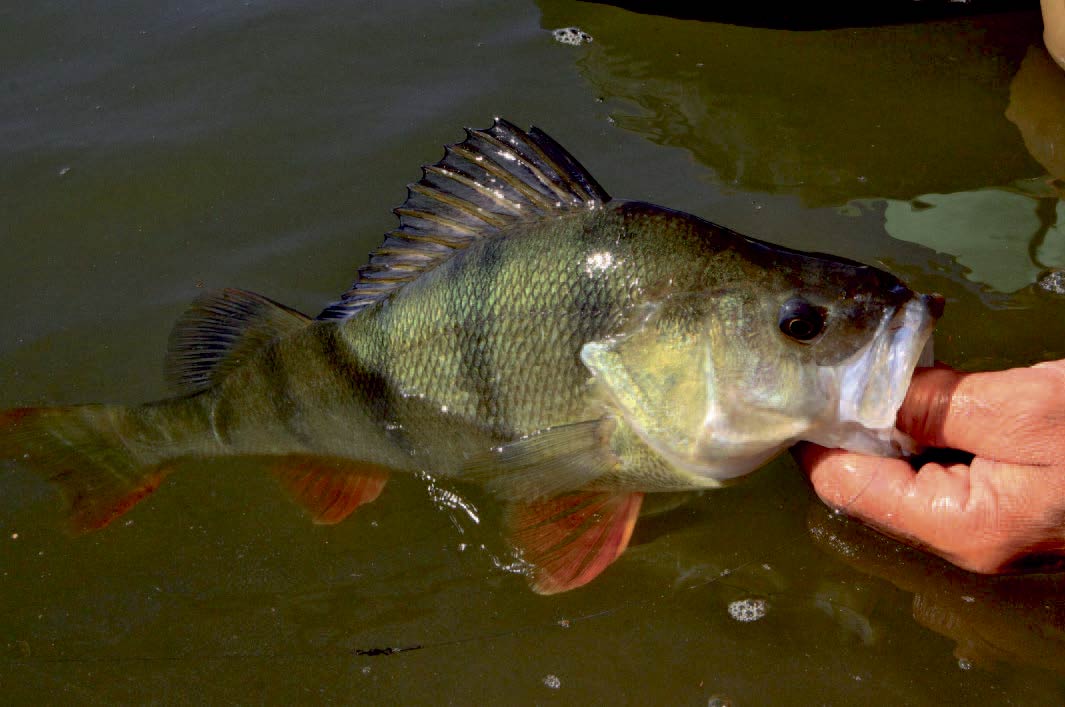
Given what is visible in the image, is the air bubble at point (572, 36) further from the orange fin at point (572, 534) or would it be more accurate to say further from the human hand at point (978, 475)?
the human hand at point (978, 475)

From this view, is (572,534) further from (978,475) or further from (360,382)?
(978,475)

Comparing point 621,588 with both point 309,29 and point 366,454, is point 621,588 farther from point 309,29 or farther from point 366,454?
point 309,29

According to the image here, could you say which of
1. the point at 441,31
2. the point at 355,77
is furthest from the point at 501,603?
the point at 441,31

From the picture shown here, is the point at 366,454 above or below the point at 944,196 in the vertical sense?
below

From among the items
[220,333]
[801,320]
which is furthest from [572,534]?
[220,333]

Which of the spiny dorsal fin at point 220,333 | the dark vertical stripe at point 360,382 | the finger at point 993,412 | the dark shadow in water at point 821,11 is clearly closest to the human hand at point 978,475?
the finger at point 993,412

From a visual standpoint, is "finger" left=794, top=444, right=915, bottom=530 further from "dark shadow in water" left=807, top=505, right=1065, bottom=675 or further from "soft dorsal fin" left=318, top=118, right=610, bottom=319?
"soft dorsal fin" left=318, top=118, right=610, bottom=319

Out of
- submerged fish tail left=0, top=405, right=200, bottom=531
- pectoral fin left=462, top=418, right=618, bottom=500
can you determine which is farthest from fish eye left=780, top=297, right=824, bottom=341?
submerged fish tail left=0, top=405, right=200, bottom=531
